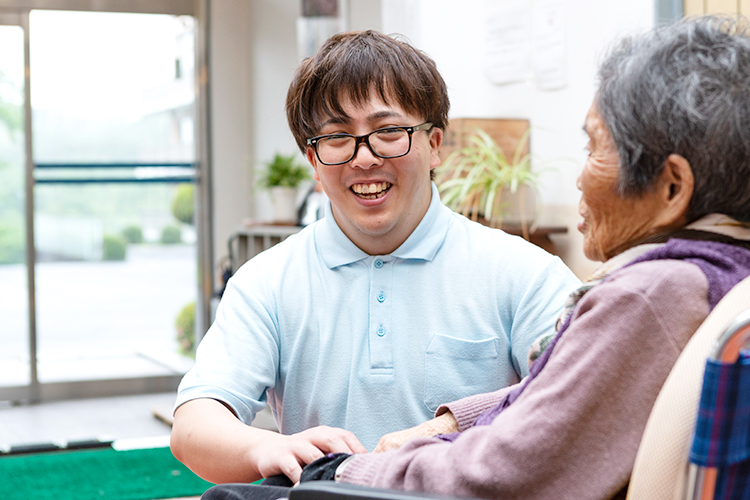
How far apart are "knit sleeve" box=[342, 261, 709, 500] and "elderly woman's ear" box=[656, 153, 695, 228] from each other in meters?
0.10

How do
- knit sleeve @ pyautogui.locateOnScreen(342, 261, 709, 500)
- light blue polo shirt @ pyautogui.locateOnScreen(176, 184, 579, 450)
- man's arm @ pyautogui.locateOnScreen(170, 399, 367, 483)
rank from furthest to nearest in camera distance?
light blue polo shirt @ pyautogui.locateOnScreen(176, 184, 579, 450), man's arm @ pyautogui.locateOnScreen(170, 399, 367, 483), knit sleeve @ pyautogui.locateOnScreen(342, 261, 709, 500)

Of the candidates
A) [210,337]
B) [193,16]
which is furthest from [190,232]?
[210,337]

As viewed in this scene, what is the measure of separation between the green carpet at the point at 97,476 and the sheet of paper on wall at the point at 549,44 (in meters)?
2.21

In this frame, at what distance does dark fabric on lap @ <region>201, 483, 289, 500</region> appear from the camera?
1027 mm

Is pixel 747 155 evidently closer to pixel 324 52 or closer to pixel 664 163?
pixel 664 163

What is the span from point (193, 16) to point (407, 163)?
4.98m

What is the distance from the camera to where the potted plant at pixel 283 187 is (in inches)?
192

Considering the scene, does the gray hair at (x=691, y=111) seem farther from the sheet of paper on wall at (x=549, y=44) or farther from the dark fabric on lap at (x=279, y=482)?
the sheet of paper on wall at (x=549, y=44)

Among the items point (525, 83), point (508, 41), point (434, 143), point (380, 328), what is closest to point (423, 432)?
point (380, 328)

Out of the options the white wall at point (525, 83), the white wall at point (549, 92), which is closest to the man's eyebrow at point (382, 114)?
the white wall at point (525, 83)

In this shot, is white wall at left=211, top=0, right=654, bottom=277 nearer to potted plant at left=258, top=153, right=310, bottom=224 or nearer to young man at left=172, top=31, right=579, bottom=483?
young man at left=172, top=31, right=579, bottom=483

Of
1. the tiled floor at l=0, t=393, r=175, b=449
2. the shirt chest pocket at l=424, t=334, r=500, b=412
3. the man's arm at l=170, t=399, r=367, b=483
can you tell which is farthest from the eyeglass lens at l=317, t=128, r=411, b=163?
the tiled floor at l=0, t=393, r=175, b=449

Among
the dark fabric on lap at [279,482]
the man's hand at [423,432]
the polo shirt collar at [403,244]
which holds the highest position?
the polo shirt collar at [403,244]

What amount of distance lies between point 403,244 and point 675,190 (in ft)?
2.12
